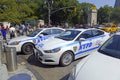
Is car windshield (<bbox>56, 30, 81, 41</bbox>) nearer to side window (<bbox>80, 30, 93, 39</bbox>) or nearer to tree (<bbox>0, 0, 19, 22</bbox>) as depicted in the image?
side window (<bbox>80, 30, 93, 39</bbox>)

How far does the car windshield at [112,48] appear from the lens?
3.60 metres

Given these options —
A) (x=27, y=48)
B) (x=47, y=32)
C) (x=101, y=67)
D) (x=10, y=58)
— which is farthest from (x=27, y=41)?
(x=101, y=67)

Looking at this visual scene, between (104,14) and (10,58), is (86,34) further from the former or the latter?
(104,14)

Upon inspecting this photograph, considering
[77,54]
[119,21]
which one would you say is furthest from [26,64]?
[119,21]

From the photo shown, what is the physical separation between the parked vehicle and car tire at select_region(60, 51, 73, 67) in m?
2.77

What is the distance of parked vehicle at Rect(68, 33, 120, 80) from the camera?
9.20 ft

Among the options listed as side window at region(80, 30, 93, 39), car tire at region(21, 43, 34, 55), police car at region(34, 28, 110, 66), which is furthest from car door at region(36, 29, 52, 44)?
side window at region(80, 30, 93, 39)

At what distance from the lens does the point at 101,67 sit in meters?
3.07

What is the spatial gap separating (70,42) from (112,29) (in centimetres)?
2590

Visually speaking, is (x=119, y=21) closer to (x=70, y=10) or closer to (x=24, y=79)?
(x=70, y=10)

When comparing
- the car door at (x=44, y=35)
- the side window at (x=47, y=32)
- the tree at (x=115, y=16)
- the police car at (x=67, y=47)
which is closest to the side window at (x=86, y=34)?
the police car at (x=67, y=47)

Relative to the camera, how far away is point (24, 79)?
482 centimetres

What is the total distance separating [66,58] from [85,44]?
1103 millimetres

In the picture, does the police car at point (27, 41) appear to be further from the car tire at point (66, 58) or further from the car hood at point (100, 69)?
the car hood at point (100, 69)
